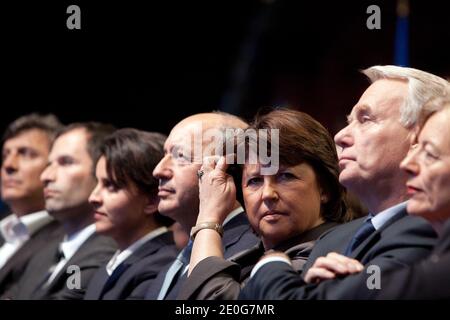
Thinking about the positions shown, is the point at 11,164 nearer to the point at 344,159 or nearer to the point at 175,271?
the point at 175,271

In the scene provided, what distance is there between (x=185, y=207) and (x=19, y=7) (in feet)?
10.2

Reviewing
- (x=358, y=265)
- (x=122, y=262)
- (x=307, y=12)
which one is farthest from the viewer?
(x=307, y=12)

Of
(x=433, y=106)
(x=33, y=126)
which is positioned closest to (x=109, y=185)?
(x=33, y=126)

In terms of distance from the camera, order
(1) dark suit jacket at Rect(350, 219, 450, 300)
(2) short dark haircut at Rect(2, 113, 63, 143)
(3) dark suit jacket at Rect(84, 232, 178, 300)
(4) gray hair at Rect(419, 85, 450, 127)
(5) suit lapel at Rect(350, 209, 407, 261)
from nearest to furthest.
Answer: (1) dark suit jacket at Rect(350, 219, 450, 300) → (4) gray hair at Rect(419, 85, 450, 127) → (5) suit lapel at Rect(350, 209, 407, 261) → (3) dark suit jacket at Rect(84, 232, 178, 300) → (2) short dark haircut at Rect(2, 113, 63, 143)

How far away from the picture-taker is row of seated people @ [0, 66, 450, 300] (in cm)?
229

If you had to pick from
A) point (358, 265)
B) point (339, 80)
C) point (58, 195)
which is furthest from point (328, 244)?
point (339, 80)

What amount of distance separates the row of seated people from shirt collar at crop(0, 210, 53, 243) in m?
0.51

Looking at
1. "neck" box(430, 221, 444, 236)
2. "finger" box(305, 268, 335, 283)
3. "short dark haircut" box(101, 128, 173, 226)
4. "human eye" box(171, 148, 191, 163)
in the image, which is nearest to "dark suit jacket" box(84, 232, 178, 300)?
"short dark haircut" box(101, 128, 173, 226)

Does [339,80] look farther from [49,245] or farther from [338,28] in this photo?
[49,245]

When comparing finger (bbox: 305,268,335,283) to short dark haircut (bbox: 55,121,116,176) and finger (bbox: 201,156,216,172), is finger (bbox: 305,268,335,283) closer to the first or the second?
finger (bbox: 201,156,216,172)

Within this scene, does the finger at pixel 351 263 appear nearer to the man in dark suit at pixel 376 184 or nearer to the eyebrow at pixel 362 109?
the man in dark suit at pixel 376 184

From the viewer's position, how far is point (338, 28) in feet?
20.7

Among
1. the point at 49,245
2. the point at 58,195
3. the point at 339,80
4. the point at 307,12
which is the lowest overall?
the point at 49,245

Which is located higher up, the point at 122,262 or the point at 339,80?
the point at 339,80
